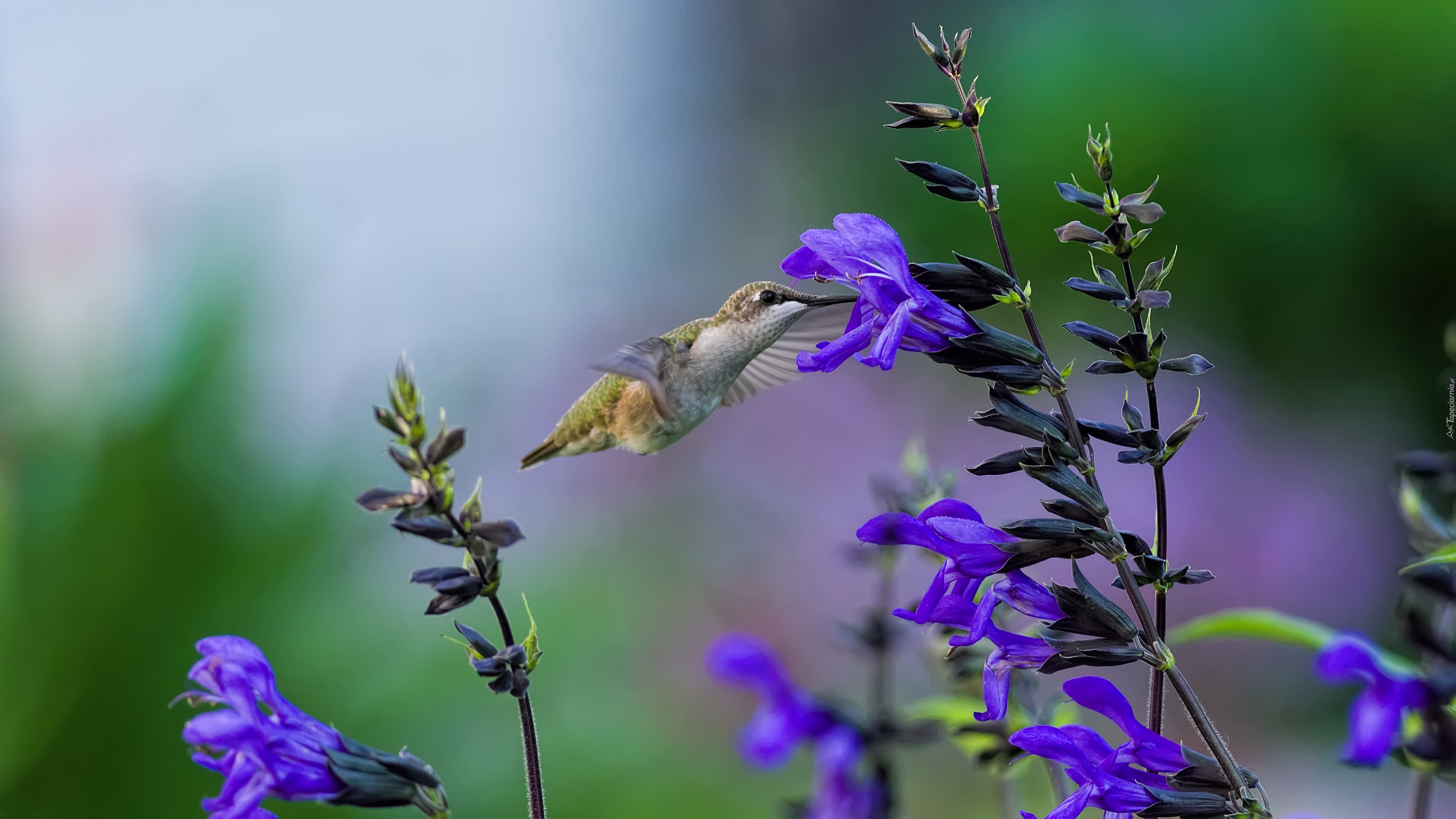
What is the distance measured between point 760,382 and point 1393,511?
2.48 m

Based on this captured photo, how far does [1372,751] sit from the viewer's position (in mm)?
810

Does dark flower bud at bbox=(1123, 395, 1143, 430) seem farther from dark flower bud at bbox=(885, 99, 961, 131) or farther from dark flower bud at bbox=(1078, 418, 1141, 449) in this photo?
dark flower bud at bbox=(885, 99, 961, 131)

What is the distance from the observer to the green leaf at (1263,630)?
0.88 m

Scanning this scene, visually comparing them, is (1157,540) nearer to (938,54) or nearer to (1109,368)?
(1109,368)

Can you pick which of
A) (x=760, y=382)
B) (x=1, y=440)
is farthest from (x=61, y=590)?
(x=760, y=382)

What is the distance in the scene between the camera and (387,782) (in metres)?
0.77

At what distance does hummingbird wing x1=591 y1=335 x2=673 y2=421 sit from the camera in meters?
1.04

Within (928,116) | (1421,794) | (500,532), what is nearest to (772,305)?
(928,116)

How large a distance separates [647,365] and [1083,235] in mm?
488

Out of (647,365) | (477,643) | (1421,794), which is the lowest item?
(1421,794)

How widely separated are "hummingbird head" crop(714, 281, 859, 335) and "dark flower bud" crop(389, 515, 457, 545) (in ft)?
1.69

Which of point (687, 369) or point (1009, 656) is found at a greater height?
point (687, 369)

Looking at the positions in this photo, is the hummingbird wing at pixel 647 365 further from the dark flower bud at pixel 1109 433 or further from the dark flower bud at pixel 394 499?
the dark flower bud at pixel 1109 433

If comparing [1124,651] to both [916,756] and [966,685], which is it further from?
[916,756]
